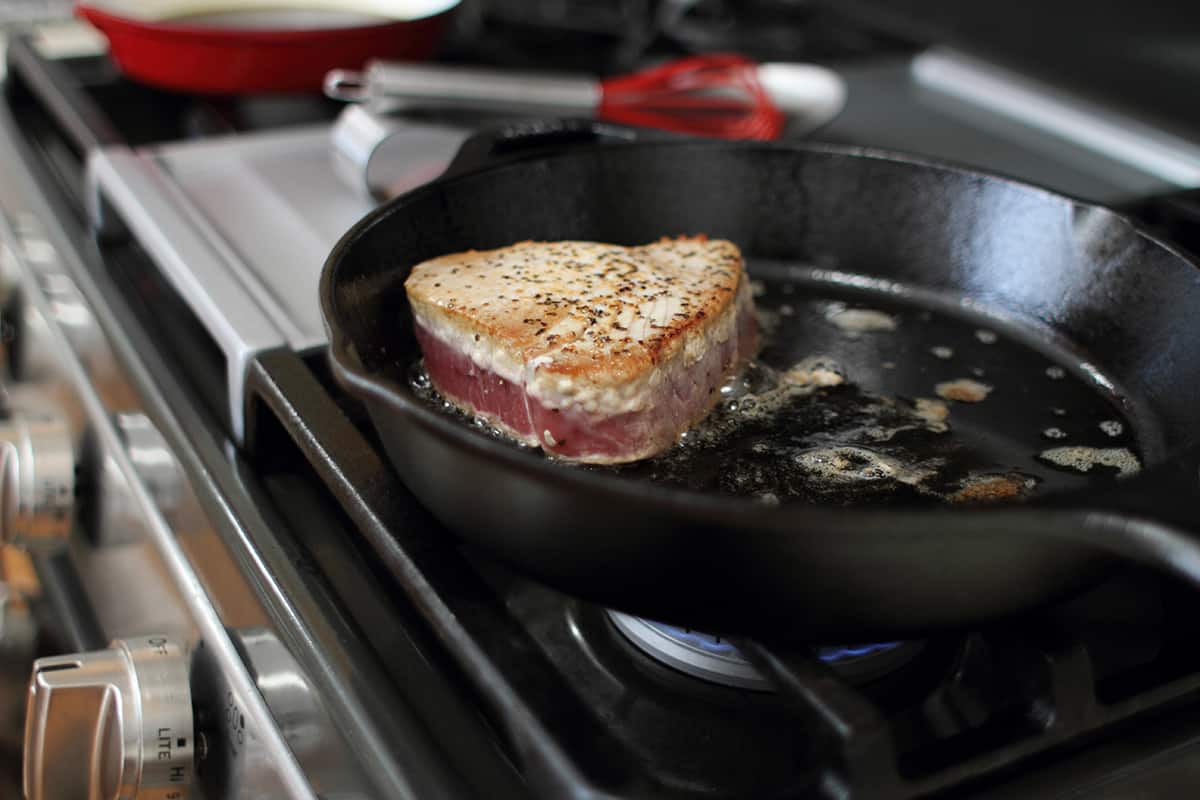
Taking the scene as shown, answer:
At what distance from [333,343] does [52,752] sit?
13.4 inches

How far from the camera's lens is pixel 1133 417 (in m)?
0.81

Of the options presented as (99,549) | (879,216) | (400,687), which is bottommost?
(99,549)

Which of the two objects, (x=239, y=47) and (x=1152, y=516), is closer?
(x=1152, y=516)

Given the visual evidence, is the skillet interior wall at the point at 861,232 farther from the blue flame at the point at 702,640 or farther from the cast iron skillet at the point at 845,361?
the blue flame at the point at 702,640

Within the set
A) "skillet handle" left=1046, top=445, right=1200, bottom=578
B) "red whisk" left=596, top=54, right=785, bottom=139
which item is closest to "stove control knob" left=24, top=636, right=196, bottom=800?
"skillet handle" left=1046, top=445, right=1200, bottom=578

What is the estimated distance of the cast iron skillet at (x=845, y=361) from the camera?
45 centimetres

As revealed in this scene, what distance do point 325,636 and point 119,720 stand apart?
0.50 feet

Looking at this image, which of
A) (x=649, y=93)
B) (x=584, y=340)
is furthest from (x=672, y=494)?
(x=649, y=93)

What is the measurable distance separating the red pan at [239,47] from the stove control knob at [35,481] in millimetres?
451

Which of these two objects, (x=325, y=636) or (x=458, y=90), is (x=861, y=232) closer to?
(x=458, y=90)

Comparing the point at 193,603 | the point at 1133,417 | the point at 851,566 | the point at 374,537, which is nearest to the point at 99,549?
the point at 193,603

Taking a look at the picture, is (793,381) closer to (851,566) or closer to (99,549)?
(851,566)

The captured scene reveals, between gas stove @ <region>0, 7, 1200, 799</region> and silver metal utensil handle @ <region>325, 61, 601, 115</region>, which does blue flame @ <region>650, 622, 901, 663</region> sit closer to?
gas stove @ <region>0, 7, 1200, 799</region>

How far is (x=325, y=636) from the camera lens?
599 millimetres
